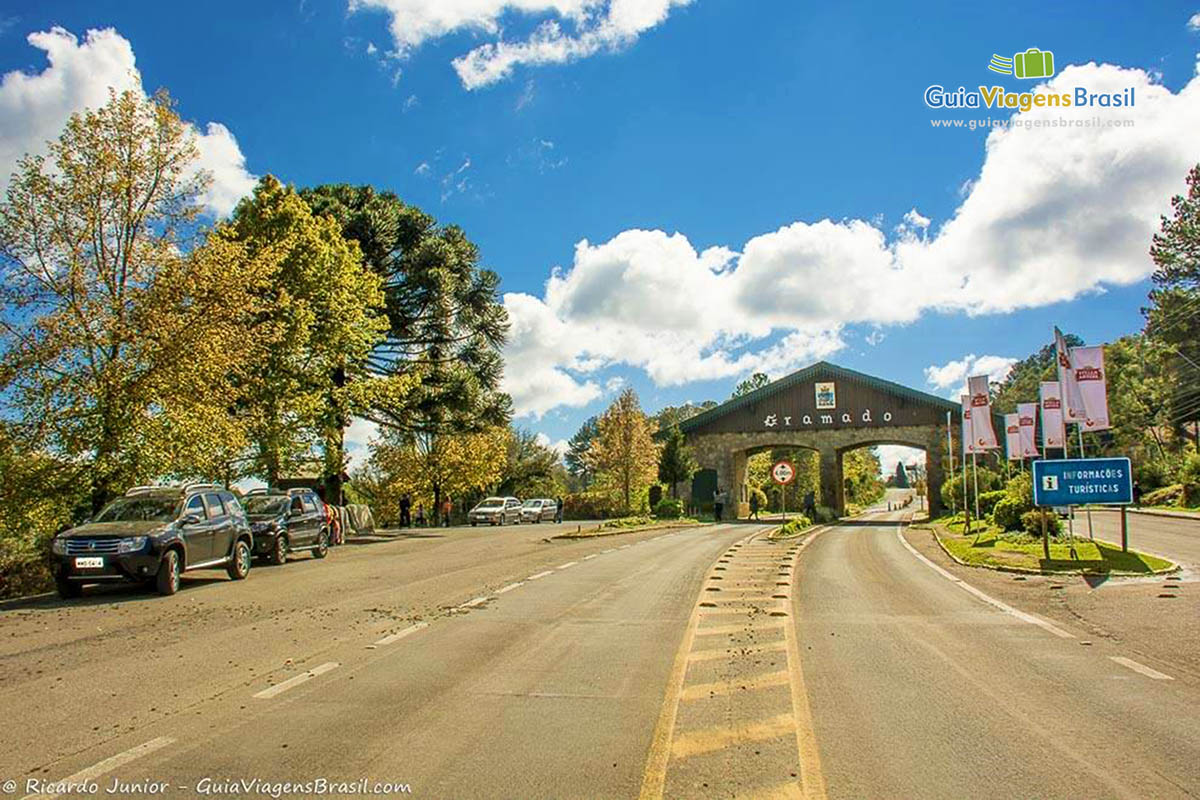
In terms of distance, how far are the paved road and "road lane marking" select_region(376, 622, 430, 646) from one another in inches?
167

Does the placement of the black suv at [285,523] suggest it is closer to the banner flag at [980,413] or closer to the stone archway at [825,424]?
the banner flag at [980,413]

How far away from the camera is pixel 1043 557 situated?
17344mm

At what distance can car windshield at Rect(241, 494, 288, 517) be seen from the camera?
819 inches

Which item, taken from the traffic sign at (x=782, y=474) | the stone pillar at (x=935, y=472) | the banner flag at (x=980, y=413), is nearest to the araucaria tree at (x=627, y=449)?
the stone pillar at (x=935, y=472)

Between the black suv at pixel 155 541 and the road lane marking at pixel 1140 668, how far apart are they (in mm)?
13040

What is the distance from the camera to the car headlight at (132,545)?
13586 millimetres

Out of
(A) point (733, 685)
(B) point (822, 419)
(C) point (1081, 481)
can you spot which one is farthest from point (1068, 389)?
(B) point (822, 419)

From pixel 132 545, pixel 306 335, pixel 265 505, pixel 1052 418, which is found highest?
pixel 306 335

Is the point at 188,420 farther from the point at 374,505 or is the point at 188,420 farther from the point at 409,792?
the point at 374,505

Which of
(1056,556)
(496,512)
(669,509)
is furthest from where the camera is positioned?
(496,512)

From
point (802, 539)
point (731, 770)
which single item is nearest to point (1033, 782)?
point (731, 770)

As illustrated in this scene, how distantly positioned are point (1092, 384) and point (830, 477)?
3828 cm

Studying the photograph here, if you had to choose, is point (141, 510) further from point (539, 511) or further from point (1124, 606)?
point (539, 511)

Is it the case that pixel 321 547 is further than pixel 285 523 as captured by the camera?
Yes
